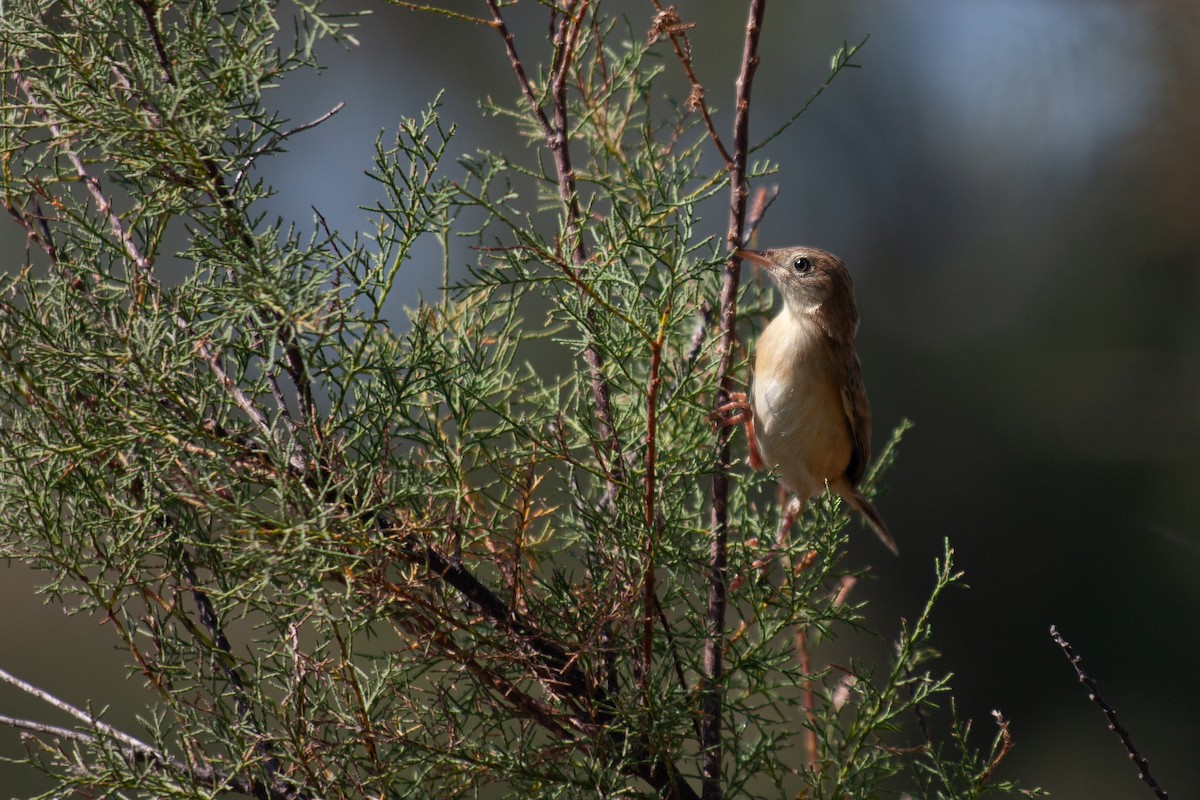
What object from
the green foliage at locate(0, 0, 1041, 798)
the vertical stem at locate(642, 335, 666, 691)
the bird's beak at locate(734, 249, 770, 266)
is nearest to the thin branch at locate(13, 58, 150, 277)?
the green foliage at locate(0, 0, 1041, 798)

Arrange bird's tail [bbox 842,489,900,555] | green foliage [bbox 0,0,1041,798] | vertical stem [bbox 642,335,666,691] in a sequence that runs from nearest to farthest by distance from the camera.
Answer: green foliage [bbox 0,0,1041,798], vertical stem [bbox 642,335,666,691], bird's tail [bbox 842,489,900,555]

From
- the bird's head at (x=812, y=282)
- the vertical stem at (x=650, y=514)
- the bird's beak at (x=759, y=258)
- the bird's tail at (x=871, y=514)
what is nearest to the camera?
the vertical stem at (x=650, y=514)

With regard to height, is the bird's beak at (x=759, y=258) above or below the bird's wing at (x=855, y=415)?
above

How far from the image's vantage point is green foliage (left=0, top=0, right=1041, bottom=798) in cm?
162

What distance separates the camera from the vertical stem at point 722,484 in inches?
72.2

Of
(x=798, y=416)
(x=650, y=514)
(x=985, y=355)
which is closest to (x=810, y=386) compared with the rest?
(x=798, y=416)

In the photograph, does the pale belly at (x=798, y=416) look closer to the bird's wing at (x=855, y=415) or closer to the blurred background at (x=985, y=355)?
the bird's wing at (x=855, y=415)

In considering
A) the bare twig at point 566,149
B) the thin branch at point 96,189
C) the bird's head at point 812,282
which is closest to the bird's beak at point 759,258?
the bird's head at point 812,282

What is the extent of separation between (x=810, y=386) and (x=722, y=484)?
1432 millimetres

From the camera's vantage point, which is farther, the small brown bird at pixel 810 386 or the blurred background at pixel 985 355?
the blurred background at pixel 985 355

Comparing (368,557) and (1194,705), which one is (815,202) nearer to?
(1194,705)

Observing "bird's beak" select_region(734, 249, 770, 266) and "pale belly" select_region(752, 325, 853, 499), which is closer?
"bird's beak" select_region(734, 249, 770, 266)

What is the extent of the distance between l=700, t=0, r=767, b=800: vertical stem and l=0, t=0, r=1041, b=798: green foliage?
0.03m

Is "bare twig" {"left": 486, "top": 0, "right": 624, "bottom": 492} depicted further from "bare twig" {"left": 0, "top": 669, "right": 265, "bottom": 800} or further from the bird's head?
the bird's head
